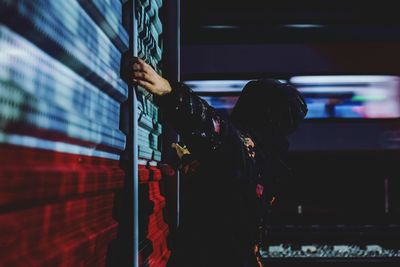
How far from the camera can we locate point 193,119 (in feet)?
5.11

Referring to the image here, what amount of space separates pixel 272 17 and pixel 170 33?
2067mm

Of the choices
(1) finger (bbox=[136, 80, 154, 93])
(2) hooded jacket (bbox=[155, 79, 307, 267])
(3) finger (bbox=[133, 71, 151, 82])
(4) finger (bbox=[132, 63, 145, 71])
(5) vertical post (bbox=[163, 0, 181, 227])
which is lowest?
(2) hooded jacket (bbox=[155, 79, 307, 267])

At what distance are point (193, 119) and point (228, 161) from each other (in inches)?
8.2

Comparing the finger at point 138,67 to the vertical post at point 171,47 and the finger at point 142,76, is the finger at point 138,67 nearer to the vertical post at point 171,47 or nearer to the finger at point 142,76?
the finger at point 142,76

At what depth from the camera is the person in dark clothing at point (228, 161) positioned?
156cm

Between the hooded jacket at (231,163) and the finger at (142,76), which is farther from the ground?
the finger at (142,76)

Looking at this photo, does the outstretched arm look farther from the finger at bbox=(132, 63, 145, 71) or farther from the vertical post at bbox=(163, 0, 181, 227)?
the vertical post at bbox=(163, 0, 181, 227)

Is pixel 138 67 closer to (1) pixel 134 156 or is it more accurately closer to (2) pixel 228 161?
(1) pixel 134 156

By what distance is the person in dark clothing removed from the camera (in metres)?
1.56

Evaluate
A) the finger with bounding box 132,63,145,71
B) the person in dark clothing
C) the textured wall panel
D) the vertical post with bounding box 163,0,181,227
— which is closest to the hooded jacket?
the person in dark clothing

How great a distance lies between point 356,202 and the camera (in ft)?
16.6

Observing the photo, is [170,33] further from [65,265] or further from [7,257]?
[7,257]

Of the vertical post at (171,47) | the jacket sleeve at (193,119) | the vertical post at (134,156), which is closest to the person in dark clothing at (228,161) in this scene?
the jacket sleeve at (193,119)

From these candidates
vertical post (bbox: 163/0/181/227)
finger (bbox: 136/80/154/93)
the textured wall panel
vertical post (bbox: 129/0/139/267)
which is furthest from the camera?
vertical post (bbox: 163/0/181/227)
